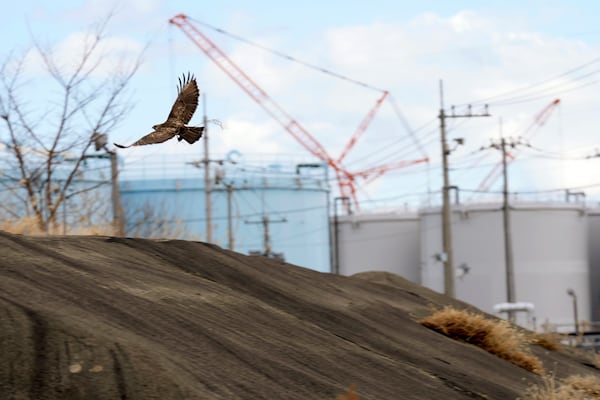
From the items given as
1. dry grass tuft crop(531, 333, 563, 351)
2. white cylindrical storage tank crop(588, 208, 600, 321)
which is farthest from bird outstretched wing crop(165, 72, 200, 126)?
white cylindrical storage tank crop(588, 208, 600, 321)

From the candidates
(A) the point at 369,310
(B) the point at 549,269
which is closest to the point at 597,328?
(B) the point at 549,269

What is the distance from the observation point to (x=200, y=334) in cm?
893

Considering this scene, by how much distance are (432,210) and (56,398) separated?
56.5 metres

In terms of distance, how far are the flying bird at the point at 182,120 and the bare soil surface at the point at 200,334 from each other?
4.67 ft

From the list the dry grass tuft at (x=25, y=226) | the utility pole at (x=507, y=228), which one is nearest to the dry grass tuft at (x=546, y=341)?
the dry grass tuft at (x=25, y=226)

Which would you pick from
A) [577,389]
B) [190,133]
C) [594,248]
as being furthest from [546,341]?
[594,248]

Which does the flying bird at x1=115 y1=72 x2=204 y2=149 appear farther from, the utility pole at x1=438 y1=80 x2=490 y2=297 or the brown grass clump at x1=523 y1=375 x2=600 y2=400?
the utility pole at x1=438 y1=80 x2=490 y2=297

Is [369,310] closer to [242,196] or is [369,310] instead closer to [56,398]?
[56,398]

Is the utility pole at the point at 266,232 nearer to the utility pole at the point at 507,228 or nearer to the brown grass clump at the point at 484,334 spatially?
the utility pole at the point at 507,228

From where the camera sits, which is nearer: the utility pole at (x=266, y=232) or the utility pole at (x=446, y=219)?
the utility pole at (x=446, y=219)

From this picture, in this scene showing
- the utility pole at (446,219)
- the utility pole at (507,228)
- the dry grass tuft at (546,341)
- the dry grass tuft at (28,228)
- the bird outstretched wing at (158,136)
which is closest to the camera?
the bird outstretched wing at (158,136)

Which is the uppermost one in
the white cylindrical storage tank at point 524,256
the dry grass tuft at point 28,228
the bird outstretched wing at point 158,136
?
the bird outstretched wing at point 158,136

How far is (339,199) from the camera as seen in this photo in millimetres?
72625

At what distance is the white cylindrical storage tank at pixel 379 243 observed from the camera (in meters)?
67.7
